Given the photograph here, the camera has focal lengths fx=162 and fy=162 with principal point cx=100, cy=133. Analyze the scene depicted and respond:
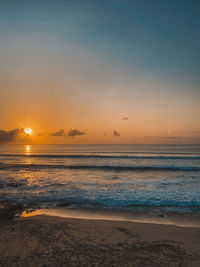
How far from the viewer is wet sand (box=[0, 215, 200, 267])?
4.21m

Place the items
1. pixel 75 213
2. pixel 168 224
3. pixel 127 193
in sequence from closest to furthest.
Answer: pixel 168 224 < pixel 75 213 < pixel 127 193

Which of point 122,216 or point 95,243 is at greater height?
point 95,243

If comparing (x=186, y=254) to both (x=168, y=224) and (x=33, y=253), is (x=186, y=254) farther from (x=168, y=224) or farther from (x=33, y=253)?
(x=33, y=253)

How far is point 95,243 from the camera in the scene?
16.6 ft

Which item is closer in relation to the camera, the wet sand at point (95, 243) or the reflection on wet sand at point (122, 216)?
the wet sand at point (95, 243)

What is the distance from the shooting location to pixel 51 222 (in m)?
6.56

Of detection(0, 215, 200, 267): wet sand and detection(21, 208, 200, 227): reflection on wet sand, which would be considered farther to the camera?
detection(21, 208, 200, 227): reflection on wet sand

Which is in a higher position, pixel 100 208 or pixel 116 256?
pixel 116 256

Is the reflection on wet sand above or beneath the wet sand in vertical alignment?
beneath

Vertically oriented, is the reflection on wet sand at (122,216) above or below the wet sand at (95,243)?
below

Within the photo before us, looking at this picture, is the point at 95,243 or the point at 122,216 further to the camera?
the point at 122,216

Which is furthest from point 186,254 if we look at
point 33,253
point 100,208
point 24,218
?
point 24,218

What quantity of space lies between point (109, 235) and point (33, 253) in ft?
7.90

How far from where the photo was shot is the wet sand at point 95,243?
4.21 metres
